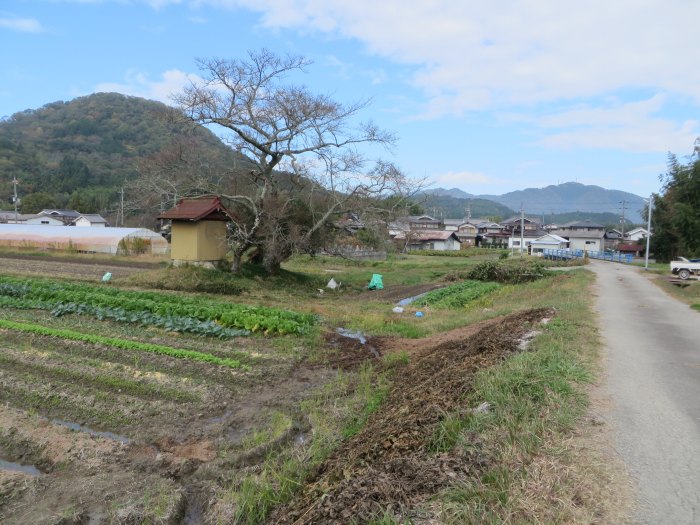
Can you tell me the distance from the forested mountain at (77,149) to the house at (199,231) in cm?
6138

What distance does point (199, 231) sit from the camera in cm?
2248

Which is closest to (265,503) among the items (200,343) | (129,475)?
(129,475)

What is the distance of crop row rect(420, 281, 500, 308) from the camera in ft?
62.5

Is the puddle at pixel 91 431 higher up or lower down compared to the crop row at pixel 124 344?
lower down

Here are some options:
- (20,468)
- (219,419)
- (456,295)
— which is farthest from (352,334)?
(456,295)

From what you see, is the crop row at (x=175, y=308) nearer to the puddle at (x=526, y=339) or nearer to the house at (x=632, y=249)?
the puddle at (x=526, y=339)

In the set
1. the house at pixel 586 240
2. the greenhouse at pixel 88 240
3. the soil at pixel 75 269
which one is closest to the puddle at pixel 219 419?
the soil at pixel 75 269

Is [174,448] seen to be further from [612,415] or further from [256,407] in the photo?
[612,415]

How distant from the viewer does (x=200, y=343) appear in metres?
10.9

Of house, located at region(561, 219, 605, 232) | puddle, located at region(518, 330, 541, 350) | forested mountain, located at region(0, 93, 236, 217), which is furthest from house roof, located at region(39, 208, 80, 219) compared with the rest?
house, located at region(561, 219, 605, 232)

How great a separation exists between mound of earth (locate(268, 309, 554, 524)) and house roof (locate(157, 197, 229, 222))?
55.3ft

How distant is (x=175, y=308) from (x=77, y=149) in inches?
4674

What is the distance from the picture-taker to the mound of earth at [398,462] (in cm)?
373

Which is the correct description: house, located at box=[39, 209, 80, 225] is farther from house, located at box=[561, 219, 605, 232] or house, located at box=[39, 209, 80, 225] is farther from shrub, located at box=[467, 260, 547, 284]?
house, located at box=[561, 219, 605, 232]
